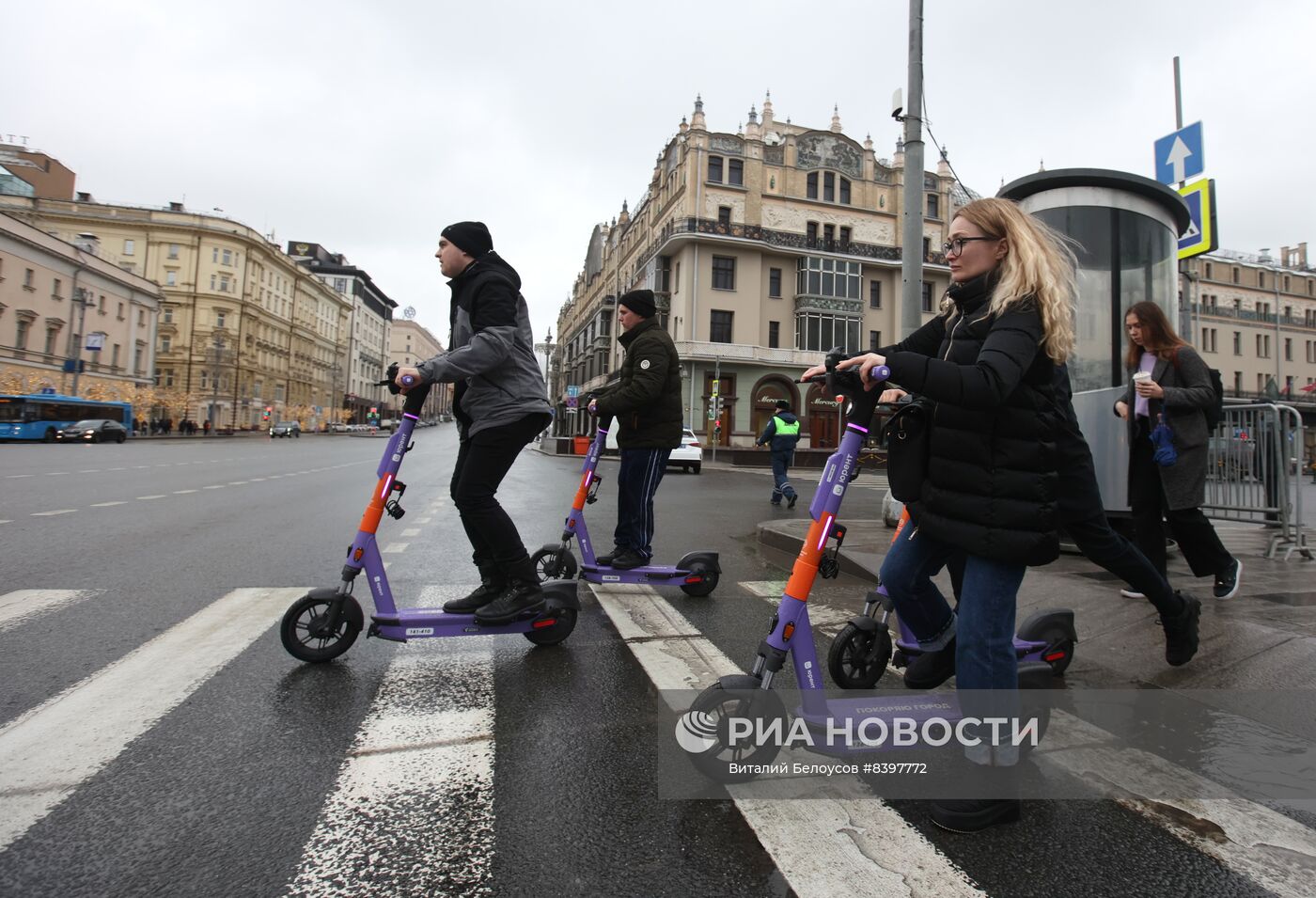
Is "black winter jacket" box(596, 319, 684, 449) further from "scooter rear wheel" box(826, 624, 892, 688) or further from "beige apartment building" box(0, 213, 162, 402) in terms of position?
"beige apartment building" box(0, 213, 162, 402)

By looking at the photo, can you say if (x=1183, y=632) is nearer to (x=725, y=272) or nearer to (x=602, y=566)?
(x=602, y=566)

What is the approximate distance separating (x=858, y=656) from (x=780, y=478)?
960 cm

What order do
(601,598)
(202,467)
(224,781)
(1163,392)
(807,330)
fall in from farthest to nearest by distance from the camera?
(807,330)
(202,467)
(601,598)
(1163,392)
(224,781)

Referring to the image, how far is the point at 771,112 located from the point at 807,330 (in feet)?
44.6

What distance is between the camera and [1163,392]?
4156 millimetres

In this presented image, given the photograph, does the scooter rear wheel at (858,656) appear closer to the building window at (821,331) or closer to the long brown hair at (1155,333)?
the long brown hair at (1155,333)

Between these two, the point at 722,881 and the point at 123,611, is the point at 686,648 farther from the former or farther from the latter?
the point at 123,611

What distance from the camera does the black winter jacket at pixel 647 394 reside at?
4.72 meters

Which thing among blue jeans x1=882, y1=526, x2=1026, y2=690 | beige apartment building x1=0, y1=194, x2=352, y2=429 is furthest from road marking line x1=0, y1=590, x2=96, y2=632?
beige apartment building x1=0, y1=194, x2=352, y2=429

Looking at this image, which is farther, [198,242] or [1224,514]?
[198,242]

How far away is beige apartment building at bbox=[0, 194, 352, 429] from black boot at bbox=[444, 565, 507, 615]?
216 feet

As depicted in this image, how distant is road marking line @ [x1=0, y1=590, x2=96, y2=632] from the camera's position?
3.98 m

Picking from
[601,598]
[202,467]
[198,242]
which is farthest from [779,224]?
[198,242]

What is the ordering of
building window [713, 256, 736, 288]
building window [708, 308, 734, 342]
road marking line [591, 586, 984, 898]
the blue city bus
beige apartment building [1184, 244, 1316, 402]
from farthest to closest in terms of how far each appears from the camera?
beige apartment building [1184, 244, 1316, 402]
building window [713, 256, 736, 288]
building window [708, 308, 734, 342]
the blue city bus
road marking line [591, 586, 984, 898]
